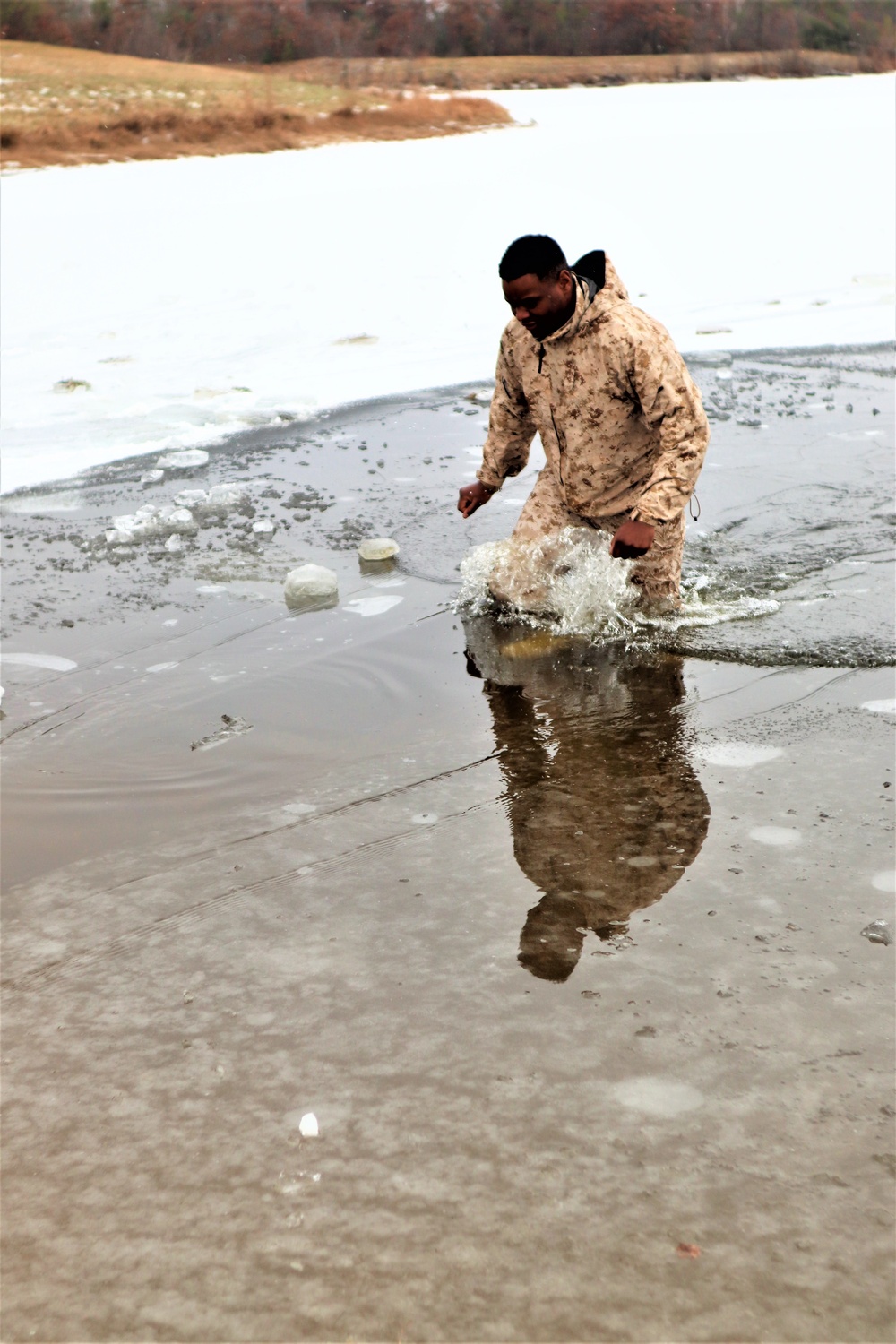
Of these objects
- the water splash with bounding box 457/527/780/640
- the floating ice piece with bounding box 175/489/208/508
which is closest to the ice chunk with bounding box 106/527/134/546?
the floating ice piece with bounding box 175/489/208/508

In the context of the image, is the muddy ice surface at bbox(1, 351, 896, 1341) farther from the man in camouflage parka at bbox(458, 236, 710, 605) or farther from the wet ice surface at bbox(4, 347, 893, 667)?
the man in camouflage parka at bbox(458, 236, 710, 605)

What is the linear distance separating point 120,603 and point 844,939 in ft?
10.3

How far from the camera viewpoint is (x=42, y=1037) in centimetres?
227

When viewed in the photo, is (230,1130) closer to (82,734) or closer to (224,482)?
(82,734)

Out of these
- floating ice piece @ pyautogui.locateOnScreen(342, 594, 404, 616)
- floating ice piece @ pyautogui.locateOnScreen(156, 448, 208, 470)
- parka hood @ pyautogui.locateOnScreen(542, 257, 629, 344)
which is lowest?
floating ice piece @ pyautogui.locateOnScreen(342, 594, 404, 616)

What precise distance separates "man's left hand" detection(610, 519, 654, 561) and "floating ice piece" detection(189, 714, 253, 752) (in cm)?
120

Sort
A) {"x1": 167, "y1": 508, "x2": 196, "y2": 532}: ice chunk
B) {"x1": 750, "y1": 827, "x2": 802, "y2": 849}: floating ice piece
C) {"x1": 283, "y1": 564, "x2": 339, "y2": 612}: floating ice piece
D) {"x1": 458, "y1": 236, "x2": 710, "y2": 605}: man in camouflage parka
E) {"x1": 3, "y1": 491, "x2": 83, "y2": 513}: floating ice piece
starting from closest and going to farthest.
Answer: {"x1": 750, "y1": 827, "x2": 802, "y2": 849}: floating ice piece → {"x1": 458, "y1": 236, "x2": 710, "y2": 605}: man in camouflage parka → {"x1": 283, "y1": 564, "x2": 339, "y2": 612}: floating ice piece → {"x1": 167, "y1": 508, "x2": 196, "y2": 532}: ice chunk → {"x1": 3, "y1": 491, "x2": 83, "y2": 513}: floating ice piece

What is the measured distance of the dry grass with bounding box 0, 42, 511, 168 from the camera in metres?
17.4

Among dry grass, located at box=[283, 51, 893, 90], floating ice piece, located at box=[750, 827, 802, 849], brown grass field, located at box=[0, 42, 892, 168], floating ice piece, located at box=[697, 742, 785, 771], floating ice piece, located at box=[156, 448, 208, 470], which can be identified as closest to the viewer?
floating ice piece, located at box=[750, 827, 802, 849]

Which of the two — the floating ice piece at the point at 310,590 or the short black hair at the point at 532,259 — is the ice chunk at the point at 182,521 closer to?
the floating ice piece at the point at 310,590

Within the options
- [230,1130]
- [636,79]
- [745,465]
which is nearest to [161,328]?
[745,465]

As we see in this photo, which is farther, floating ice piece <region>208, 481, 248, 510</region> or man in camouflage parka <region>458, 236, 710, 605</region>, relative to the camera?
floating ice piece <region>208, 481, 248, 510</region>

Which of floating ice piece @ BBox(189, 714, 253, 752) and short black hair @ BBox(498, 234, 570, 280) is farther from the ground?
short black hair @ BBox(498, 234, 570, 280)

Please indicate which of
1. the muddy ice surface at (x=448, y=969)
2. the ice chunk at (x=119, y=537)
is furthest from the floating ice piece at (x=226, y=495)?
the muddy ice surface at (x=448, y=969)
